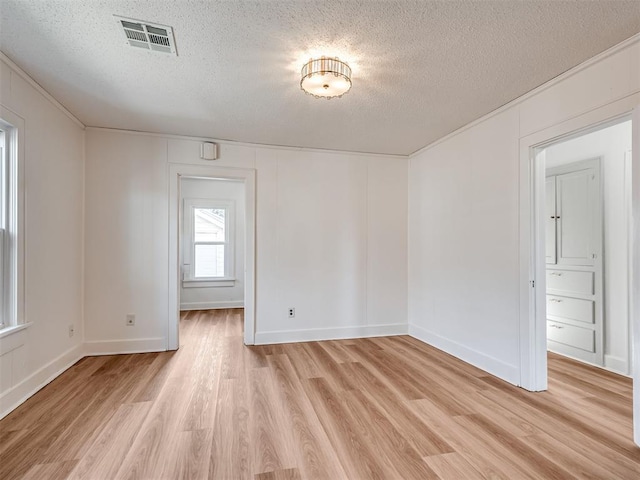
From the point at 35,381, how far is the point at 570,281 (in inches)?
203

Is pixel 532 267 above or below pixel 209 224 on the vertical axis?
below

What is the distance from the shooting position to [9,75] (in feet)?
7.37

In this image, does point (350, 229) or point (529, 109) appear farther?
point (350, 229)

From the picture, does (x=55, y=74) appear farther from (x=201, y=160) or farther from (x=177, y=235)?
(x=177, y=235)

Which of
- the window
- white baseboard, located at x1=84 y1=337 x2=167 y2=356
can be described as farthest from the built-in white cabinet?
the window

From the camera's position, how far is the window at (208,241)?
240 inches

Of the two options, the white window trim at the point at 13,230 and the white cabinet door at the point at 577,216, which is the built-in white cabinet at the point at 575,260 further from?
the white window trim at the point at 13,230

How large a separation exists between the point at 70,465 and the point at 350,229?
338 centimetres

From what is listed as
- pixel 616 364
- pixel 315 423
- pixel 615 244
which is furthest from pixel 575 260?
pixel 315 423

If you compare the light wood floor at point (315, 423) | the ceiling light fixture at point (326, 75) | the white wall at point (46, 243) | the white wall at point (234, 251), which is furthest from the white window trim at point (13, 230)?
the white wall at point (234, 251)

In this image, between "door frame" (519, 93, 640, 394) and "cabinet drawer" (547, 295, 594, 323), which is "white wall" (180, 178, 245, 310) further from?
"cabinet drawer" (547, 295, 594, 323)

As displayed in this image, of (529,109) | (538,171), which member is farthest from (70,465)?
(529,109)

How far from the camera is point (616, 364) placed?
303 cm

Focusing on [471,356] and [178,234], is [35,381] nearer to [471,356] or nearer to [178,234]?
[178,234]
